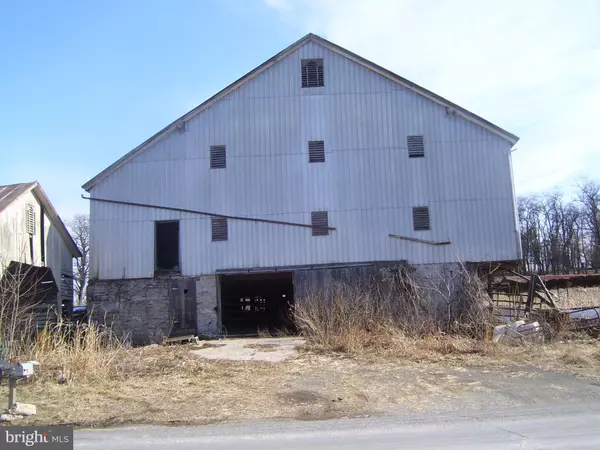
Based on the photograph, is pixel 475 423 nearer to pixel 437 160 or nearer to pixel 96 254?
pixel 437 160

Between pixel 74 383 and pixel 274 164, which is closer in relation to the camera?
pixel 74 383

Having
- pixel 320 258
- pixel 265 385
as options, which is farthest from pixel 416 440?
pixel 320 258

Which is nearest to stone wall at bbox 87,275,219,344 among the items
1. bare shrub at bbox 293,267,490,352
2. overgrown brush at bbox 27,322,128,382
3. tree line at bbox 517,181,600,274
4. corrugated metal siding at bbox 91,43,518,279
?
corrugated metal siding at bbox 91,43,518,279

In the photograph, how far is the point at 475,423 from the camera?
257 inches

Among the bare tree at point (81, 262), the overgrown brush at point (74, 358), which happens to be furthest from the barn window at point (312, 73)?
the bare tree at point (81, 262)

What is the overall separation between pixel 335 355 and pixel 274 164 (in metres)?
9.30

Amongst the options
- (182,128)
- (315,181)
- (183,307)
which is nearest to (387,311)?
(315,181)

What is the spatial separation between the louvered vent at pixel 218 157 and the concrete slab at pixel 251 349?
22.2ft

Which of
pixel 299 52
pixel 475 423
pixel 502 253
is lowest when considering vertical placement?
pixel 475 423

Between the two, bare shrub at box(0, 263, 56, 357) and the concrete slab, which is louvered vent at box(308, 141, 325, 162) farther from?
bare shrub at box(0, 263, 56, 357)

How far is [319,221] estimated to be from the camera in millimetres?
19375

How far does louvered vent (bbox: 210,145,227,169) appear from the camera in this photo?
19766 millimetres

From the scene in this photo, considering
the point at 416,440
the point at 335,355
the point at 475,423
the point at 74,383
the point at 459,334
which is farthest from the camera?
the point at 459,334

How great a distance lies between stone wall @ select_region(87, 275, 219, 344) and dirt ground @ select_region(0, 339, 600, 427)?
722 cm
